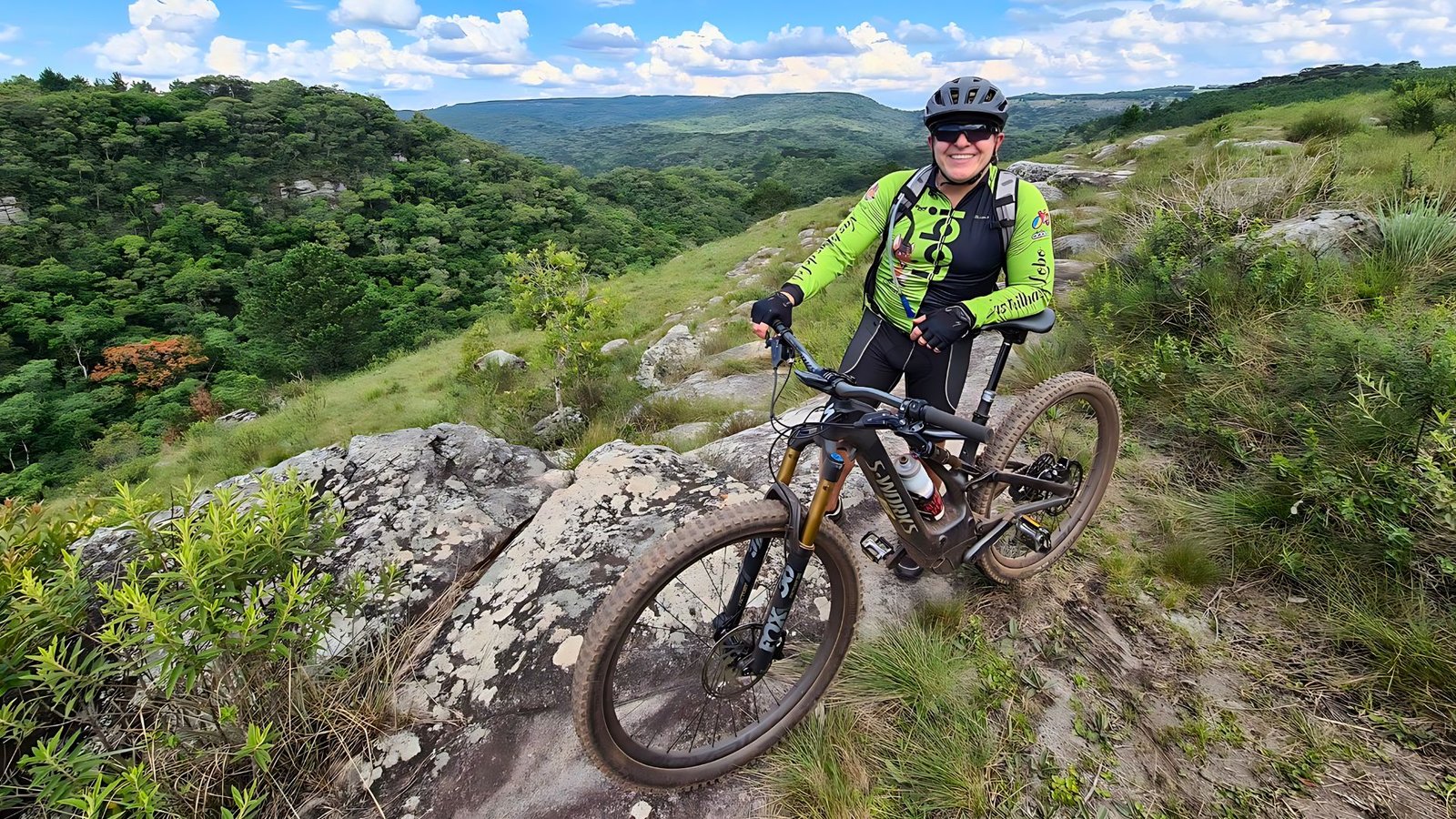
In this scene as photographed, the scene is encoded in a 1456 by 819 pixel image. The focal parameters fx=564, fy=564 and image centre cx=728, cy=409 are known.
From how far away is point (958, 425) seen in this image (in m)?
2.12

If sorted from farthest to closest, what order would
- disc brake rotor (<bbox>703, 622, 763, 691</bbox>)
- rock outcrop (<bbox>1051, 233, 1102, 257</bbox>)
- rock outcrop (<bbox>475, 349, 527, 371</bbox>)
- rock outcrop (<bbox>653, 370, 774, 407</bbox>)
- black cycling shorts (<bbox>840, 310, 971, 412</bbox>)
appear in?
rock outcrop (<bbox>475, 349, 527, 371</bbox>) → rock outcrop (<bbox>1051, 233, 1102, 257</bbox>) → rock outcrop (<bbox>653, 370, 774, 407</bbox>) → black cycling shorts (<bbox>840, 310, 971, 412</bbox>) → disc brake rotor (<bbox>703, 622, 763, 691</bbox>)

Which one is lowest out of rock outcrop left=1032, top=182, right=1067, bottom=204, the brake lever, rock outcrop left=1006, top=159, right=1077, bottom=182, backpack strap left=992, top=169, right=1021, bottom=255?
the brake lever

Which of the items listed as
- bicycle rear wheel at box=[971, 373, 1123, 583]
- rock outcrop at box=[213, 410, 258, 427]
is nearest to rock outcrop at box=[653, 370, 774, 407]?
bicycle rear wheel at box=[971, 373, 1123, 583]

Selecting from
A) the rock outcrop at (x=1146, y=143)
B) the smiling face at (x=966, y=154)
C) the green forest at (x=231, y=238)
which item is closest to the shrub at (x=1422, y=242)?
the smiling face at (x=966, y=154)

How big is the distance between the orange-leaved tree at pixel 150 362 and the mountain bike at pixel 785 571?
166 ft

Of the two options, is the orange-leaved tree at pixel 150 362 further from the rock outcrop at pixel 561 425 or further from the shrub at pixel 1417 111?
the shrub at pixel 1417 111

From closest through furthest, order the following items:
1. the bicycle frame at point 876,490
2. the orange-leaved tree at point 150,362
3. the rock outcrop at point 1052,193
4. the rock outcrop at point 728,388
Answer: the bicycle frame at point 876,490, the rock outcrop at point 728,388, the rock outcrop at point 1052,193, the orange-leaved tree at point 150,362

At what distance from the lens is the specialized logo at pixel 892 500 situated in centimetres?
252

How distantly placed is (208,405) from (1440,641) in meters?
42.3

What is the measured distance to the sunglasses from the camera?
103 inches

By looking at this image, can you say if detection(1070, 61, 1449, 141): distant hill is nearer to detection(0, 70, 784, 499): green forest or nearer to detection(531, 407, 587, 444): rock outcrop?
detection(0, 70, 784, 499): green forest

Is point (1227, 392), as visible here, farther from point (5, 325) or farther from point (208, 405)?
point (5, 325)

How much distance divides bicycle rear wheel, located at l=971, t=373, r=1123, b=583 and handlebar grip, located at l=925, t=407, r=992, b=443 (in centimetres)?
101

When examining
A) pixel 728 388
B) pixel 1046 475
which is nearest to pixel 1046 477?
pixel 1046 475
